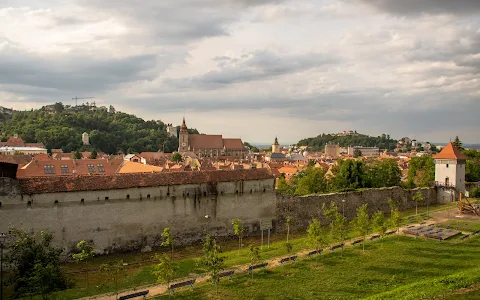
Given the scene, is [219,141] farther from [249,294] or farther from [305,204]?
[249,294]

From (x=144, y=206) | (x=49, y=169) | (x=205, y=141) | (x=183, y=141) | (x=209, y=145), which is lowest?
(x=144, y=206)

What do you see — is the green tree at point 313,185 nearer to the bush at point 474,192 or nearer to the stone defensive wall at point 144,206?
the stone defensive wall at point 144,206

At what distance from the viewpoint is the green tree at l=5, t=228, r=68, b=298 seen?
14.5 meters

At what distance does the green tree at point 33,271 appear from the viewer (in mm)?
14531

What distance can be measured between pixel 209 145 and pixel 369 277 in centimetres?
12126

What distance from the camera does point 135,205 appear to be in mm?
23219

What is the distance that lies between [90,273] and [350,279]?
12.3 metres

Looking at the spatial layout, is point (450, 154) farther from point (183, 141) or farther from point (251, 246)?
point (183, 141)

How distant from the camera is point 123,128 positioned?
6388 inches

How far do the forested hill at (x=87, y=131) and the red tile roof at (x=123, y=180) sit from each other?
106467mm

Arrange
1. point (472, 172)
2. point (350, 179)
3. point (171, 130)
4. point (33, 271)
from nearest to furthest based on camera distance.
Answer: point (33, 271)
point (350, 179)
point (472, 172)
point (171, 130)

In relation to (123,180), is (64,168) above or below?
below

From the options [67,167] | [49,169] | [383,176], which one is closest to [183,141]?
[67,167]

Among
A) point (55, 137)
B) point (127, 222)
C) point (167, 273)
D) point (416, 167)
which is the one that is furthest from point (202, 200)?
point (55, 137)
